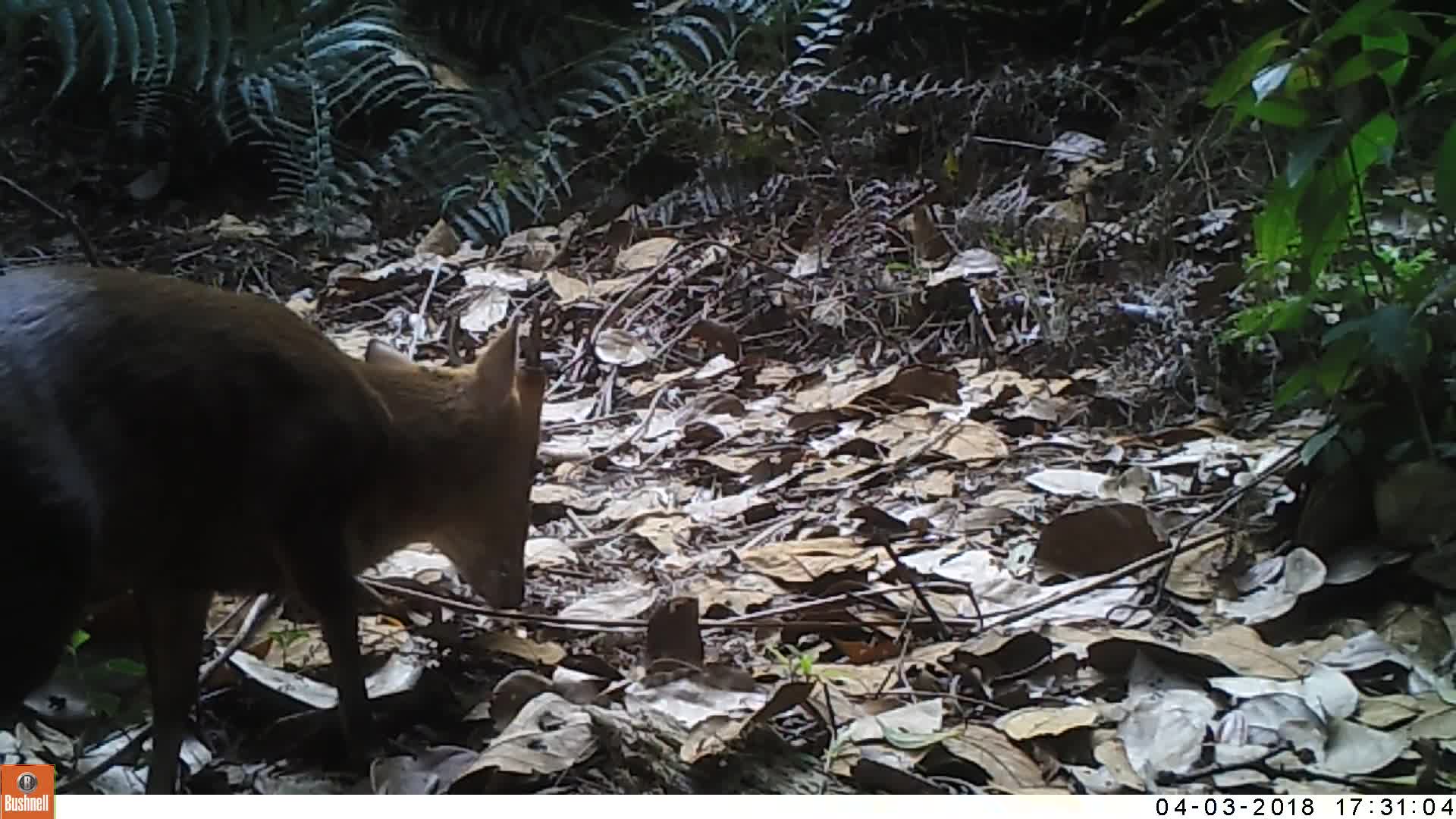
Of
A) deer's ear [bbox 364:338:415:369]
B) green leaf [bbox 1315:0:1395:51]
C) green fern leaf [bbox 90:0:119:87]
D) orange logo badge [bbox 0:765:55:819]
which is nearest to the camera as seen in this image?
orange logo badge [bbox 0:765:55:819]

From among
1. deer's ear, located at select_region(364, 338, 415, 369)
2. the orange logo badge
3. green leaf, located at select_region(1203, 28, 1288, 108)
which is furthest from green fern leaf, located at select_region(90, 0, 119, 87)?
green leaf, located at select_region(1203, 28, 1288, 108)

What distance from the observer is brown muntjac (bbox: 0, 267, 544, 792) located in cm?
122

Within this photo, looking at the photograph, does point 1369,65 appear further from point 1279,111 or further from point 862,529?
point 862,529

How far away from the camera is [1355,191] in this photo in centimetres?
149

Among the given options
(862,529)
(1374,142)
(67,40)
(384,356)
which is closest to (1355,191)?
(1374,142)

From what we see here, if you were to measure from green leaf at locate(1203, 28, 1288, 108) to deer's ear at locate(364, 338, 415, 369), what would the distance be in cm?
79

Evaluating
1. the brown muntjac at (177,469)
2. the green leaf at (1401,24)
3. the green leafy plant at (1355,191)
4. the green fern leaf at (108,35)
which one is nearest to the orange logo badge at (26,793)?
the brown muntjac at (177,469)

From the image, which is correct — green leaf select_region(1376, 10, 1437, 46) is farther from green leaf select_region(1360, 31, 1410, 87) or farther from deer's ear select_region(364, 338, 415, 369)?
deer's ear select_region(364, 338, 415, 369)

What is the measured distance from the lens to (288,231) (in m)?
1.55

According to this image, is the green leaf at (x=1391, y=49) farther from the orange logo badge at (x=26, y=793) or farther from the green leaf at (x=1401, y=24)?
the orange logo badge at (x=26, y=793)

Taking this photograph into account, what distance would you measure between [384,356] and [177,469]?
1.03ft

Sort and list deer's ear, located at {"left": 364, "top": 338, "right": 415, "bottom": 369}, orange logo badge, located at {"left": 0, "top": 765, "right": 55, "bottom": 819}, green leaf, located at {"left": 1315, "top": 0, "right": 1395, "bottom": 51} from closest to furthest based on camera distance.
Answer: orange logo badge, located at {"left": 0, "top": 765, "right": 55, "bottom": 819} < green leaf, located at {"left": 1315, "top": 0, "right": 1395, "bottom": 51} < deer's ear, located at {"left": 364, "top": 338, "right": 415, "bottom": 369}

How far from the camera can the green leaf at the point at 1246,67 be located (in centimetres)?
142

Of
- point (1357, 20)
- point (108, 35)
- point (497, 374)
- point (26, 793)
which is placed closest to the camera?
point (26, 793)
